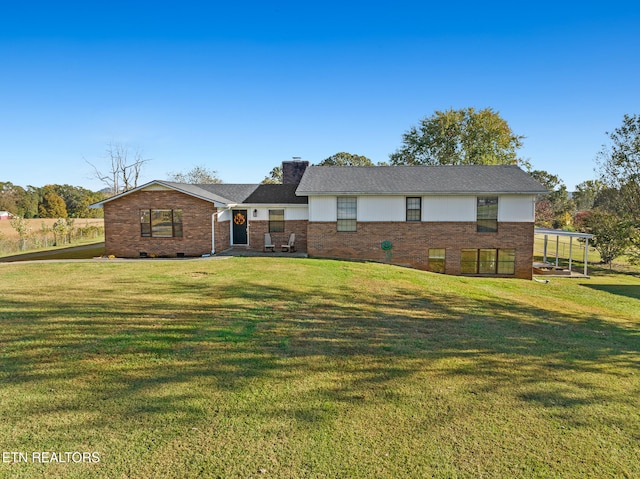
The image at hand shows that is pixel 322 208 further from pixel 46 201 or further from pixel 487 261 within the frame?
pixel 46 201

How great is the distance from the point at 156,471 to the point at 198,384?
1525 millimetres

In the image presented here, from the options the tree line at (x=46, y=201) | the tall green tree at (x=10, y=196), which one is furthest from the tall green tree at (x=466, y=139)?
the tall green tree at (x=10, y=196)

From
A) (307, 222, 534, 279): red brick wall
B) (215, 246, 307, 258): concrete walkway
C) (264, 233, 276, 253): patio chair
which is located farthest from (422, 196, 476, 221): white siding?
(264, 233, 276, 253): patio chair

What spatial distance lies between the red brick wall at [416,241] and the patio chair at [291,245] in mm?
1063

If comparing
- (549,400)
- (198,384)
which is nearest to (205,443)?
(198,384)

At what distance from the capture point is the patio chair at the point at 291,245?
65.6 feet

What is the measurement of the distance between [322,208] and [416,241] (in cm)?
525

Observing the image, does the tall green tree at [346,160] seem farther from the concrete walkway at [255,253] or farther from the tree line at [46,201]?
the concrete walkway at [255,253]

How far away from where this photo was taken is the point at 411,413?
4234 millimetres

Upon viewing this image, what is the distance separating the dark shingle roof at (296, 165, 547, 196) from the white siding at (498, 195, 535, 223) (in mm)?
553

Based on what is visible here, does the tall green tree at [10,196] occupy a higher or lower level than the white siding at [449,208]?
higher

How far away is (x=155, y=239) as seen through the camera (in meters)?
18.6

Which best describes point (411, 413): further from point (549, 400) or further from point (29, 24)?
point (29, 24)

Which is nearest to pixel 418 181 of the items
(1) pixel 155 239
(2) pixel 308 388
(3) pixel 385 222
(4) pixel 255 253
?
(3) pixel 385 222
